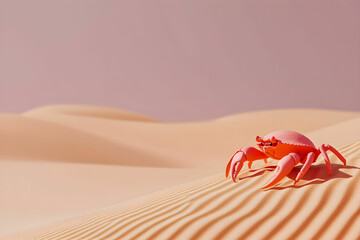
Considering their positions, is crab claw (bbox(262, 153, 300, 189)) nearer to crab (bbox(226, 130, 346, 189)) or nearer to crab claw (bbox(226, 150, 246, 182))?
crab (bbox(226, 130, 346, 189))

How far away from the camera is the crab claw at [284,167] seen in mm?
4145

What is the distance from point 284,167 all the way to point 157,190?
654 centimetres

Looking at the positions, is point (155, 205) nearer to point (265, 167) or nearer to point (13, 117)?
point (265, 167)

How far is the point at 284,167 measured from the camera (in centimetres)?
416

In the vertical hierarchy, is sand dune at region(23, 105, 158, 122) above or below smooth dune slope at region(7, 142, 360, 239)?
above

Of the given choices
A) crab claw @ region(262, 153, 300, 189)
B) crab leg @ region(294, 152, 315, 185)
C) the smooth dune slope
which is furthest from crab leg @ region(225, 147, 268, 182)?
crab leg @ region(294, 152, 315, 185)

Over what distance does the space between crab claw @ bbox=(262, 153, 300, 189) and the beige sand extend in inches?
4.0

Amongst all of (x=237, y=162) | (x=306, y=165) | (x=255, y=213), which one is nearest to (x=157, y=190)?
(x=237, y=162)

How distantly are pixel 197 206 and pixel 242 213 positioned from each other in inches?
24.8

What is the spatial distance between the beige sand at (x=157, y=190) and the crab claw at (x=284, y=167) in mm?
101

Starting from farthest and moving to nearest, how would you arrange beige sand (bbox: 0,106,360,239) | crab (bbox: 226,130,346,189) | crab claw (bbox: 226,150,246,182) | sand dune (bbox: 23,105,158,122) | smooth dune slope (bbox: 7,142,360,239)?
1. sand dune (bbox: 23,105,158,122)
2. crab claw (bbox: 226,150,246,182)
3. crab (bbox: 226,130,346,189)
4. beige sand (bbox: 0,106,360,239)
5. smooth dune slope (bbox: 7,142,360,239)

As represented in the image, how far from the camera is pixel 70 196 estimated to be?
11320mm

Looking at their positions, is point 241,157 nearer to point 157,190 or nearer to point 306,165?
point 306,165

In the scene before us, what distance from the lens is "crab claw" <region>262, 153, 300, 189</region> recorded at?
4145 mm
